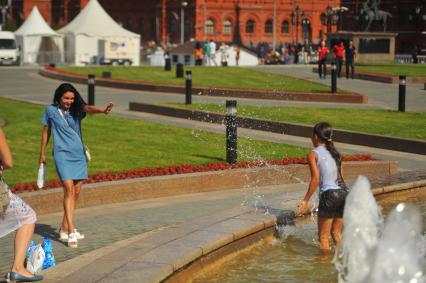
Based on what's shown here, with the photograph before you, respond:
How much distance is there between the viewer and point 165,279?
813 centimetres

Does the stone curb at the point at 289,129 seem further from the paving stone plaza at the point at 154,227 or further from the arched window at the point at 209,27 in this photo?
the arched window at the point at 209,27

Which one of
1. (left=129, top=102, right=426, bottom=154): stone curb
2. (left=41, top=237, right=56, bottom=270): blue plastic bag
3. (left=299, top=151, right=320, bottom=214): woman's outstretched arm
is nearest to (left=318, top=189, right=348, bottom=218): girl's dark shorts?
(left=299, top=151, right=320, bottom=214): woman's outstretched arm

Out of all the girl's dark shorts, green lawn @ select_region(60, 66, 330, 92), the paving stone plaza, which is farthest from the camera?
green lawn @ select_region(60, 66, 330, 92)

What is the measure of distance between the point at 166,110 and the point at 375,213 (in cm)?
1614

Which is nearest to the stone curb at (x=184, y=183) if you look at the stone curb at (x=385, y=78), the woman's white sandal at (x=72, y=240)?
the woman's white sandal at (x=72, y=240)

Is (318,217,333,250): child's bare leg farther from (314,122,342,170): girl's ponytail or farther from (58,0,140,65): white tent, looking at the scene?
(58,0,140,65): white tent

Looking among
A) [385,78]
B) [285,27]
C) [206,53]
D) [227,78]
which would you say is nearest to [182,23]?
[285,27]

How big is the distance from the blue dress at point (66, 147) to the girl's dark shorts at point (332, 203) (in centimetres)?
246

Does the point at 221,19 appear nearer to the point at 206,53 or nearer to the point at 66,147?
the point at 206,53

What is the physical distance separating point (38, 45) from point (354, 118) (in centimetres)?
4485

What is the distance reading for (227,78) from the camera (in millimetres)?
38188

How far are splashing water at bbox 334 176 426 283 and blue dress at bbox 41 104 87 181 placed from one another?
2842 mm

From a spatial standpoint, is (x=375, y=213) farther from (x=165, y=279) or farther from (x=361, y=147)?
(x=361, y=147)

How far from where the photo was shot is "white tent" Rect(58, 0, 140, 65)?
62.2 m
